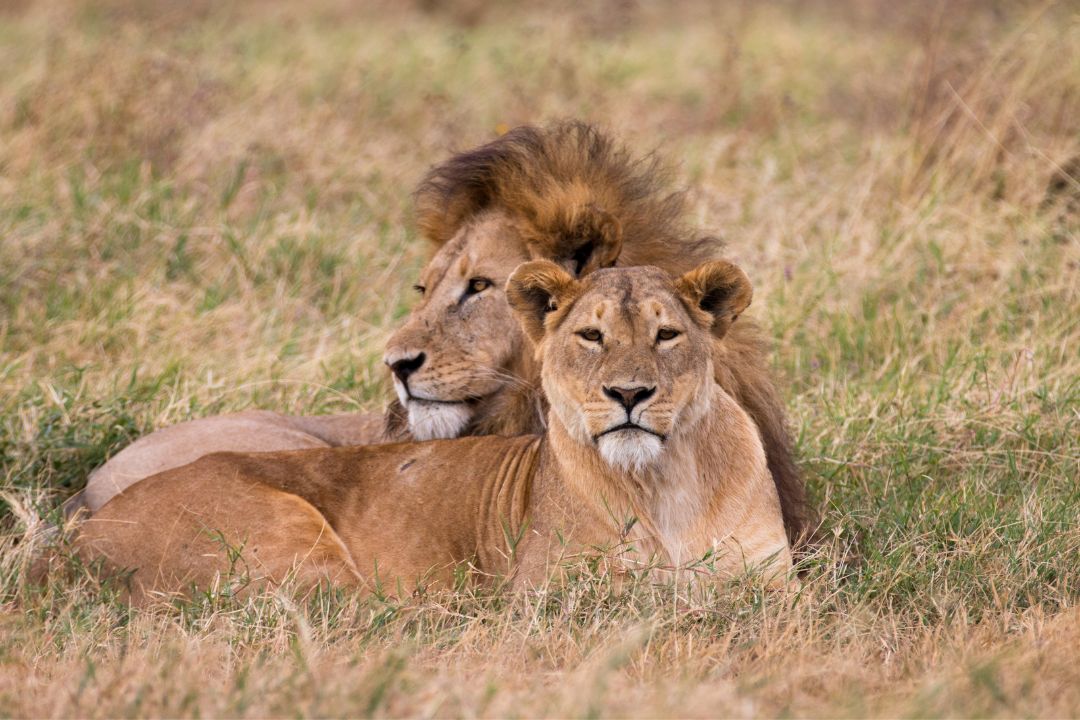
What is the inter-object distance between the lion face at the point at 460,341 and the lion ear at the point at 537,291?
0.47 metres

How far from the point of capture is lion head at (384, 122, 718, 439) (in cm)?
455

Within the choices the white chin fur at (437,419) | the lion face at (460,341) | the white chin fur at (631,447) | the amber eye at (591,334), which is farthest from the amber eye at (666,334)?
the white chin fur at (437,419)

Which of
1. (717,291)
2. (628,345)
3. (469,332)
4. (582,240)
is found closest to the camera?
(628,345)

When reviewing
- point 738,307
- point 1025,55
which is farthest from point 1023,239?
point 738,307

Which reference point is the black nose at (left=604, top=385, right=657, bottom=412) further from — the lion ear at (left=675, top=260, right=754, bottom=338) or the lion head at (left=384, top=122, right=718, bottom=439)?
the lion head at (left=384, top=122, right=718, bottom=439)

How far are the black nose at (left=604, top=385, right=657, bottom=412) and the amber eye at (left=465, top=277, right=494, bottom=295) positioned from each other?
107cm

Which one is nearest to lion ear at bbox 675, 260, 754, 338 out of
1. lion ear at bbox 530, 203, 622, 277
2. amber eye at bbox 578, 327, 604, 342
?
amber eye at bbox 578, 327, 604, 342

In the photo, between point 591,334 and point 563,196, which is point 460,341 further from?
point 591,334

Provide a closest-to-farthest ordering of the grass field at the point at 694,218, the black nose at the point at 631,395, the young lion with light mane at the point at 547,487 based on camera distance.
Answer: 1. the grass field at the point at 694,218
2. the black nose at the point at 631,395
3. the young lion with light mane at the point at 547,487

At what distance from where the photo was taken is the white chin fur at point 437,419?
4633 mm

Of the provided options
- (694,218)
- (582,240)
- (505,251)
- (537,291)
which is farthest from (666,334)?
(694,218)

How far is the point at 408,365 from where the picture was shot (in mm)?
4559

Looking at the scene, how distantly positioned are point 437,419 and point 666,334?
104cm

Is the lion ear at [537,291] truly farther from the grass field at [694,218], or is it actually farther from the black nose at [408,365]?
the grass field at [694,218]
